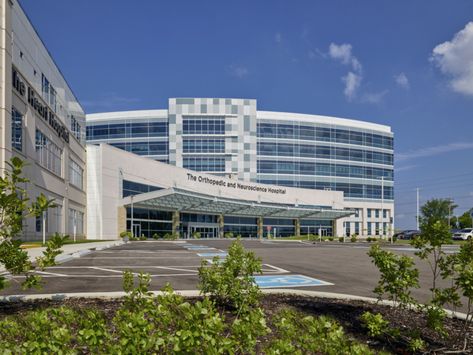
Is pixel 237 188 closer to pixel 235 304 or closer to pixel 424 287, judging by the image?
pixel 424 287

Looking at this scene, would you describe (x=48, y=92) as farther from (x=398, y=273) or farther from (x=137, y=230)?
(x=398, y=273)

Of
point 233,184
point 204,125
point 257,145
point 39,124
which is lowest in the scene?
point 233,184

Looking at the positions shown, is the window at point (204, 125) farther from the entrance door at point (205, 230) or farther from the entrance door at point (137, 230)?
the entrance door at point (137, 230)

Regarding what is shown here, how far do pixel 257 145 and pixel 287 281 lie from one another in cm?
6952

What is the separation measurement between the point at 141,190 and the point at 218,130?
100 feet

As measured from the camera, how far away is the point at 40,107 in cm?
3105

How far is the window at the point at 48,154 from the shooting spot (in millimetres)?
30594

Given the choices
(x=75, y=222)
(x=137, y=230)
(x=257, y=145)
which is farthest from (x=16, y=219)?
(x=257, y=145)

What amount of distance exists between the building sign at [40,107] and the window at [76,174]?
3.20 meters

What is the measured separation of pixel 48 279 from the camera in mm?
10906

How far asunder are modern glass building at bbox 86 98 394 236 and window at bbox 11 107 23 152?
4683 cm

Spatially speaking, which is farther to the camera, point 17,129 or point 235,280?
point 17,129

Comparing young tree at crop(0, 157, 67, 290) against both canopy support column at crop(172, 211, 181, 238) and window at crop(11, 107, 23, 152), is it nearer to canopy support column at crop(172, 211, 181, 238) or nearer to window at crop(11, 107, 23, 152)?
window at crop(11, 107, 23, 152)

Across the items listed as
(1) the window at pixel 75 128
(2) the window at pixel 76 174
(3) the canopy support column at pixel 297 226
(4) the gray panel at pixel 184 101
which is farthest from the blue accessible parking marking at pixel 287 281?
(4) the gray panel at pixel 184 101
